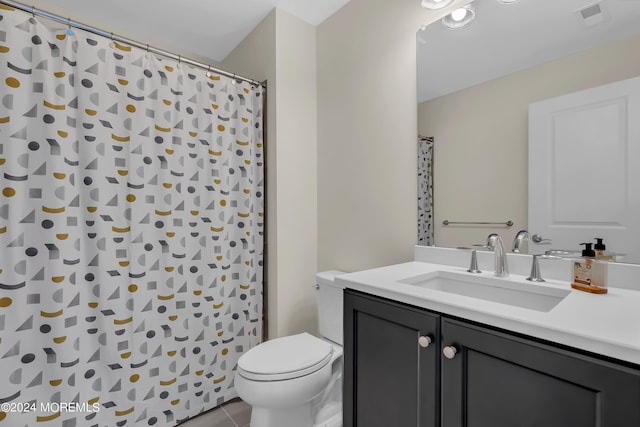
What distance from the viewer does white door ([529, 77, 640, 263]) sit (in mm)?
963

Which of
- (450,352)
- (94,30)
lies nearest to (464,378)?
(450,352)

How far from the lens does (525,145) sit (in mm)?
1191

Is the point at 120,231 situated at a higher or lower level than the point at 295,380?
higher

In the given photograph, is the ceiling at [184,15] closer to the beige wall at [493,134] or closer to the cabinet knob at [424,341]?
the beige wall at [493,134]

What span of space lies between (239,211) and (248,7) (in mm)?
1316

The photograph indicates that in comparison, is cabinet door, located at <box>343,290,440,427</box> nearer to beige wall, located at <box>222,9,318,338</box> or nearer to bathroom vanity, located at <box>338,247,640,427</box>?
bathroom vanity, located at <box>338,247,640,427</box>

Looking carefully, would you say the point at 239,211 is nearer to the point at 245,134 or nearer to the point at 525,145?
the point at 245,134

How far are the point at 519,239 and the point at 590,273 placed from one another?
11.2 inches

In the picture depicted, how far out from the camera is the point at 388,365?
970 mm

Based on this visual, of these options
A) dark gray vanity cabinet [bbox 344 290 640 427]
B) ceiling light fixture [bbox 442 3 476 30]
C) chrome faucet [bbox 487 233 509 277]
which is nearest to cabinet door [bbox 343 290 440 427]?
dark gray vanity cabinet [bbox 344 290 640 427]

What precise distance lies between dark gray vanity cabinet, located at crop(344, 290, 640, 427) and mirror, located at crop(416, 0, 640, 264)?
62cm

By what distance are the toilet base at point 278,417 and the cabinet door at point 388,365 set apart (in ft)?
1.16

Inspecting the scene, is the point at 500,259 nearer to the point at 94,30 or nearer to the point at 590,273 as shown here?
the point at 590,273

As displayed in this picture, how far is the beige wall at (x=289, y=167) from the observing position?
6.34 feet
